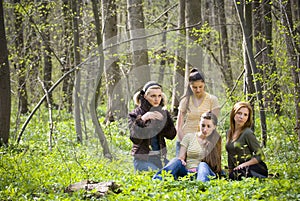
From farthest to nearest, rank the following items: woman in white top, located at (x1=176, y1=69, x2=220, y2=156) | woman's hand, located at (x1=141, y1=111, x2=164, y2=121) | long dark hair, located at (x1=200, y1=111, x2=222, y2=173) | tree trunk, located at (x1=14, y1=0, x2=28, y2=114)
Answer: tree trunk, located at (x1=14, y1=0, x2=28, y2=114) < woman in white top, located at (x1=176, y1=69, x2=220, y2=156) < woman's hand, located at (x1=141, y1=111, x2=164, y2=121) < long dark hair, located at (x1=200, y1=111, x2=222, y2=173)

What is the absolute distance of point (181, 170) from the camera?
6555 mm

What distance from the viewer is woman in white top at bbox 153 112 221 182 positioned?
6516mm

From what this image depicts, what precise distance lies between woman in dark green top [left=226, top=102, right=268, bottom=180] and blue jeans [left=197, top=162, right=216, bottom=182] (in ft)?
1.10

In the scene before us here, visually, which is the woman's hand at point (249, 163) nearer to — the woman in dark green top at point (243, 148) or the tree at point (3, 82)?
the woman in dark green top at point (243, 148)

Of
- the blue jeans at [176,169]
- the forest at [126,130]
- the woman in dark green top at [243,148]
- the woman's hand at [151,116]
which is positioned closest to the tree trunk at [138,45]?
the forest at [126,130]

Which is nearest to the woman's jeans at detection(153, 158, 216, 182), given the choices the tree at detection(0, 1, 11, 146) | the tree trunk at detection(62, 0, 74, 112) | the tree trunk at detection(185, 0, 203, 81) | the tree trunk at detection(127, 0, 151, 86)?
the tree trunk at detection(62, 0, 74, 112)

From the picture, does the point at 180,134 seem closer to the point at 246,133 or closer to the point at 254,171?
the point at 246,133

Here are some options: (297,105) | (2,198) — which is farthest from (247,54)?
(2,198)

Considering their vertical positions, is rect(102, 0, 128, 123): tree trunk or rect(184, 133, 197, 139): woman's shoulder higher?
rect(102, 0, 128, 123): tree trunk

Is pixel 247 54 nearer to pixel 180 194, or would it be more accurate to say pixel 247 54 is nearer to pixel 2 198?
pixel 180 194

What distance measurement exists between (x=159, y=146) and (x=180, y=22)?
8.17 meters

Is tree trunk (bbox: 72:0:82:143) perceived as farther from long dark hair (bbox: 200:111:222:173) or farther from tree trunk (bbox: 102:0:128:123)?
long dark hair (bbox: 200:111:222:173)

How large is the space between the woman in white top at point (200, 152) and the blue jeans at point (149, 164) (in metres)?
0.55

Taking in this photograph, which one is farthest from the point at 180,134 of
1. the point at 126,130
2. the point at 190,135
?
the point at 126,130
